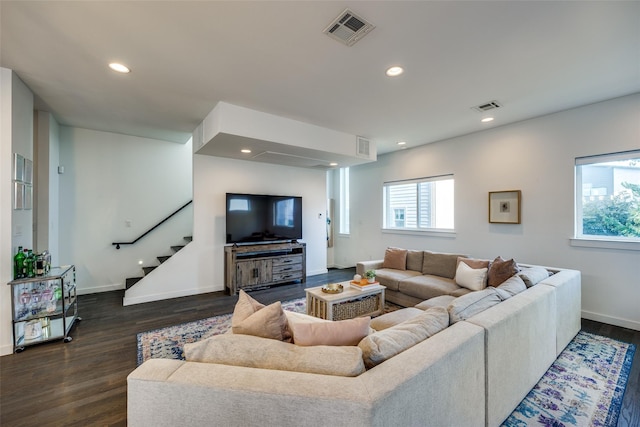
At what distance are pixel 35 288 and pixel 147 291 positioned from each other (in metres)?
1.45

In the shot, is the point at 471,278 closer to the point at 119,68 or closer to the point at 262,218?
the point at 262,218

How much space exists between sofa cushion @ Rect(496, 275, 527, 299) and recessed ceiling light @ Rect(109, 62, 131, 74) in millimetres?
3973

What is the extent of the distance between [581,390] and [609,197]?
104 inches

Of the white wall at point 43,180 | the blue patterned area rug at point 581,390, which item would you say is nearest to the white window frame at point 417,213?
the blue patterned area rug at point 581,390

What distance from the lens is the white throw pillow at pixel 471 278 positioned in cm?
322

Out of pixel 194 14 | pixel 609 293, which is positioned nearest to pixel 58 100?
pixel 194 14

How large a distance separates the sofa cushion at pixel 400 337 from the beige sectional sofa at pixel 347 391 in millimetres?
40

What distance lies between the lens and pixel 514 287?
2289mm

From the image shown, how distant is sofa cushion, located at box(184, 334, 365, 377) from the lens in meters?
1.14

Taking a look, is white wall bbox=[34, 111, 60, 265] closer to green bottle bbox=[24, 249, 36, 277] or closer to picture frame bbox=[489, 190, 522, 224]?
green bottle bbox=[24, 249, 36, 277]

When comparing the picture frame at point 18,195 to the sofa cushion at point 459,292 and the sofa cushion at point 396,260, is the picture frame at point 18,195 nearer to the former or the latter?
the sofa cushion at point 396,260

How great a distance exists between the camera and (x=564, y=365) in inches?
95.9

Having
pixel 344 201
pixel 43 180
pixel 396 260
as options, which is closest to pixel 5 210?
pixel 43 180

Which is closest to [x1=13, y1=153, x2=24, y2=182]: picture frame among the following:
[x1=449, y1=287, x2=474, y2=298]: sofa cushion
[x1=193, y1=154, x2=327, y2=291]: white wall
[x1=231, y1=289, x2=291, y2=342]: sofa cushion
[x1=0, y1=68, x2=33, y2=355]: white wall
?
[x1=0, y1=68, x2=33, y2=355]: white wall
